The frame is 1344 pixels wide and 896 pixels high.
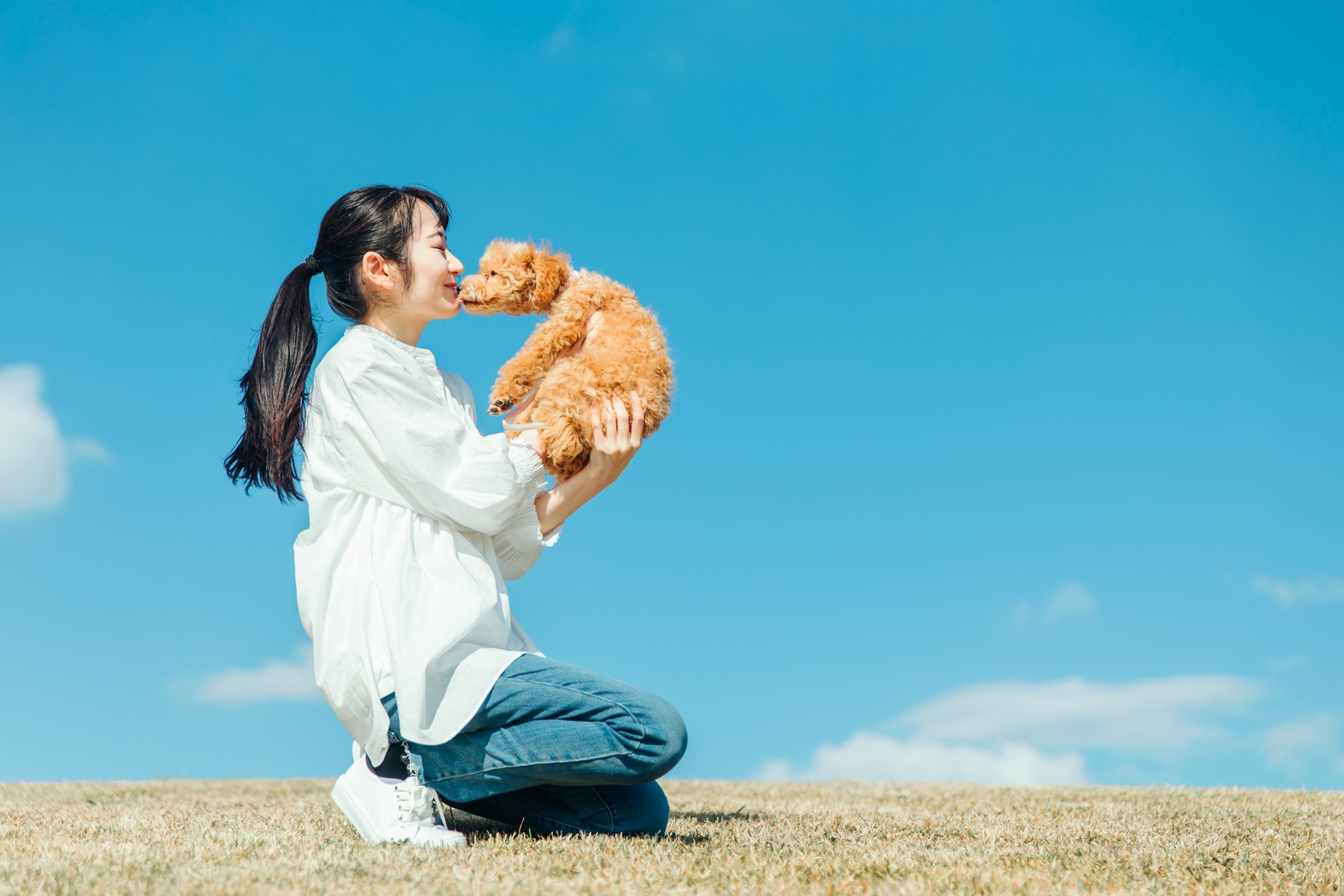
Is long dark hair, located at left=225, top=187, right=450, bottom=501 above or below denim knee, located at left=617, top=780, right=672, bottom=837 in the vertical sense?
above

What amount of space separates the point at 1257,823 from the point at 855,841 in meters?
1.87

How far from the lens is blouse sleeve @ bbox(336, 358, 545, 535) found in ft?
10.5

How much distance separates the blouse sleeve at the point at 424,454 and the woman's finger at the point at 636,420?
412 millimetres

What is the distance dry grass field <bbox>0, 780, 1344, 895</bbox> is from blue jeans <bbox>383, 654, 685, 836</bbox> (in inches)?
8.4

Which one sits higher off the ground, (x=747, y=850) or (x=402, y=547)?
(x=402, y=547)

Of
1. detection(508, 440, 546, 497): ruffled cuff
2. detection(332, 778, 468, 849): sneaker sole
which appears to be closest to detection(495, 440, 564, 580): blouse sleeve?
detection(508, 440, 546, 497): ruffled cuff

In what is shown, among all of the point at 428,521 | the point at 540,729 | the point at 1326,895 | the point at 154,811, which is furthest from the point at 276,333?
the point at 1326,895

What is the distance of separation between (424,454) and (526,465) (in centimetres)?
35

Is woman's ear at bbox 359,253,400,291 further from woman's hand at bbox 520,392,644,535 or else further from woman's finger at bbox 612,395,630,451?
woman's finger at bbox 612,395,630,451

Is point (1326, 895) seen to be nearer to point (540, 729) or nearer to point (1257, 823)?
point (1257, 823)

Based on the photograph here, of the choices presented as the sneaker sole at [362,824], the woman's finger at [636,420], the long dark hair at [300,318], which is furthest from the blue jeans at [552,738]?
the long dark hair at [300,318]

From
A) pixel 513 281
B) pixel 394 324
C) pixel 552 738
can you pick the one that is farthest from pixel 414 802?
pixel 513 281

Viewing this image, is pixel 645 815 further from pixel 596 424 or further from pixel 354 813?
pixel 596 424

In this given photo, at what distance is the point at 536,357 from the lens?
386 centimetres
